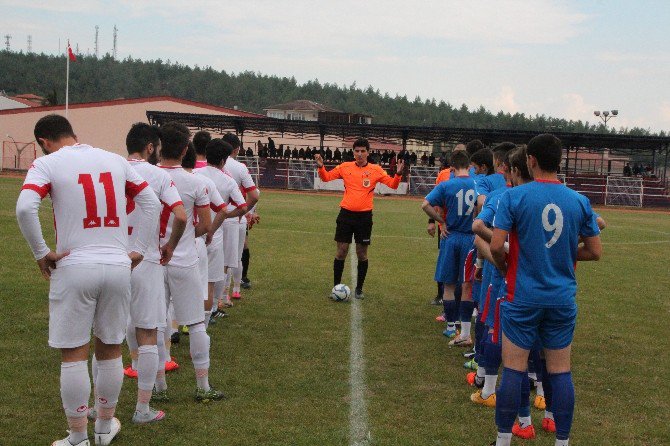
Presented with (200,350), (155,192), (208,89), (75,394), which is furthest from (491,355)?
(208,89)

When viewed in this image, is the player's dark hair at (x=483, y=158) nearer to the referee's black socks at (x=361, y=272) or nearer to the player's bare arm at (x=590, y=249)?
the player's bare arm at (x=590, y=249)

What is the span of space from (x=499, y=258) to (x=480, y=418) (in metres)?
1.85

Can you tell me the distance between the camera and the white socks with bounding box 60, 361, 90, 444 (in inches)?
184

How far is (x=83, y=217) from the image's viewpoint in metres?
4.61

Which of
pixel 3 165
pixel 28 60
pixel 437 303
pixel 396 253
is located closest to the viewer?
pixel 437 303

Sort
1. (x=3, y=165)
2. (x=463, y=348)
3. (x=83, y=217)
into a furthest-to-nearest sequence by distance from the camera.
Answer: (x=3, y=165) → (x=463, y=348) → (x=83, y=217)

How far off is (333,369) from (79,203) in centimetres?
349

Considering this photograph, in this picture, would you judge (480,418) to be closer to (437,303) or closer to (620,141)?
(437,303)

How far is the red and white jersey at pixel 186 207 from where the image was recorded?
5.87 metres

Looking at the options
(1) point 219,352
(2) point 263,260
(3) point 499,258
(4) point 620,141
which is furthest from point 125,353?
(4) point 620,141

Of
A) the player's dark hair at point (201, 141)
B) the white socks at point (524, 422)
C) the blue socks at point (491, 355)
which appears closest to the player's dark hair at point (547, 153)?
A: the blue socks at point (491, 355)

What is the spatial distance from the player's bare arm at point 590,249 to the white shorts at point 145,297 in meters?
3.23

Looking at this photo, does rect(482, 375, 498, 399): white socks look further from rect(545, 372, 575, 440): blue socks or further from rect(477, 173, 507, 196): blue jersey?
rect(477, 173, 507, 196): blue jersey

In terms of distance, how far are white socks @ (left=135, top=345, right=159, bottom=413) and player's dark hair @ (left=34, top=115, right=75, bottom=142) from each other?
180 centimetres
